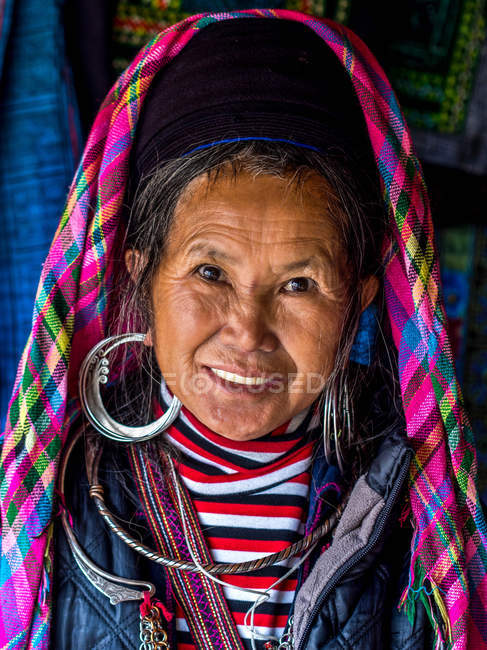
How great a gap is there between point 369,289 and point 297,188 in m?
0.33

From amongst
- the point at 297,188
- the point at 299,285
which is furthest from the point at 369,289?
the point at 297,188

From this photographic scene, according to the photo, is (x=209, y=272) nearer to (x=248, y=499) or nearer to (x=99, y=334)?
(x=99, y=334)

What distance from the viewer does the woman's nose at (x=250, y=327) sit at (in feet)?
4.12

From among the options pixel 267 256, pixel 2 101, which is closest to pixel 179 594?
pixel 267 256

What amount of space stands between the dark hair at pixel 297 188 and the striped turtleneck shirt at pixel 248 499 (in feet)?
0.41

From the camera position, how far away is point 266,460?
1.40 m

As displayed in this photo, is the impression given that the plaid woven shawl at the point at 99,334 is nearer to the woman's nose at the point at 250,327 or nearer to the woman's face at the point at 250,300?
the woman's face at the point at 250,300

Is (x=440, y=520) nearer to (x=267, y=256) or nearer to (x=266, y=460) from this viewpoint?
(x=266, y=460)

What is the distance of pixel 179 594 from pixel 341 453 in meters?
0.49

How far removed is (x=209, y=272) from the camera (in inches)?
51.4

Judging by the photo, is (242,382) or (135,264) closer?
(242,382)

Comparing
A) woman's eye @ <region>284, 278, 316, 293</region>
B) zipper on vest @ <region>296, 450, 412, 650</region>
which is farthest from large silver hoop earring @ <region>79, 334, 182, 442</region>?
zipper on vest @ <region>296, 450, 412, 650</region>

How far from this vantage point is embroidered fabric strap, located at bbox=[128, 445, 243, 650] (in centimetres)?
131

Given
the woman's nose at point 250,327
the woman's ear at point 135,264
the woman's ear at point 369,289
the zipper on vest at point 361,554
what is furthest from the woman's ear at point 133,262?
the zipper on vest at point 361,554
